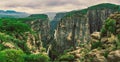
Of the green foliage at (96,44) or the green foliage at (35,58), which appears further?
the green foliage at (35,58)

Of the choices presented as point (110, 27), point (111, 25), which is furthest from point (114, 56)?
point (111, 25)

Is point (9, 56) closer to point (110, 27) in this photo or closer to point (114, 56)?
point (110, 27)

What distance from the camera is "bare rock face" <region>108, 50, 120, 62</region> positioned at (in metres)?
104

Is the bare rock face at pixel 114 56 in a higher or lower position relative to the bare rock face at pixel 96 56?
higher

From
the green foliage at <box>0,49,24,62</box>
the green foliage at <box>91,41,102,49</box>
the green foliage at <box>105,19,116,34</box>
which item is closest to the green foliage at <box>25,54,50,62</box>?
the green foliage at <box>0,49,24,62</box>

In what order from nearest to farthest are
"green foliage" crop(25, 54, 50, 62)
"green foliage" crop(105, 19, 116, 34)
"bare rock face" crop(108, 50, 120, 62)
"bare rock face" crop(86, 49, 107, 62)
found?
1. "bare rock face" crop(108, 50, 120, 62)
2. "bare rock face" crop(86, 49, 107, 62)
3. "green foliage" crop(105, 19, 116, 34)
4. "green foliage" crop(25, 54, 50, 62)

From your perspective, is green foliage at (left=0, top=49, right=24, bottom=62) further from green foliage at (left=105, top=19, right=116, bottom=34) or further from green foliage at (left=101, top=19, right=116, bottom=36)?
green foliage at (left=105, top=19, right=116, bottom=34)

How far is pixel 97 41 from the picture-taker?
129 meters

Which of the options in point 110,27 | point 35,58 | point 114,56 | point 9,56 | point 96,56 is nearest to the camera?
point 114,56

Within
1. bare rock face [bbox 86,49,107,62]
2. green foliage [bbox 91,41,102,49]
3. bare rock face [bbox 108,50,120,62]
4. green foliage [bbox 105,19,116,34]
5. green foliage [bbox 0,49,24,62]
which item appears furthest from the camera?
green foliage [bbox 0,49,24,62]

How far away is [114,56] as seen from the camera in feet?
348

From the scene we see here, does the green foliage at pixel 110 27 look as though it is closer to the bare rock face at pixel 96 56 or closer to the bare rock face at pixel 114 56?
the bare rock face at pixel 96 56

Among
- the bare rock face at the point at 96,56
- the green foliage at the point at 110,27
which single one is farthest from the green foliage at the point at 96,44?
the bare rock face at the point at 96,56

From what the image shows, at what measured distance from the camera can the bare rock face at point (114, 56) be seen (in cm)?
10418
